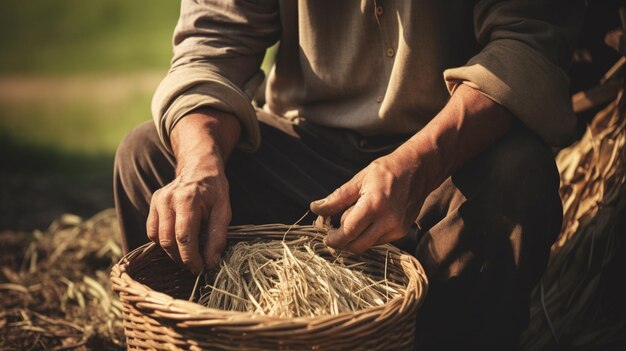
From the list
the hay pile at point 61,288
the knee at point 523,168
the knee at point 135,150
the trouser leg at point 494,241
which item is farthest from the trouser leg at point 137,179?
the knee at point 523,168

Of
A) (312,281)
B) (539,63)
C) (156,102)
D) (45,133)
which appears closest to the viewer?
(312,281)

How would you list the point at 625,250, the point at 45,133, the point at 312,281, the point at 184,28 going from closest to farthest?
the point at 312,281
the point at 184,28
the point at 625,250
the point at 45,133

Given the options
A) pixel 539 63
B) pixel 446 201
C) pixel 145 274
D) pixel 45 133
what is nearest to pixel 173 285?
pixel 145 274

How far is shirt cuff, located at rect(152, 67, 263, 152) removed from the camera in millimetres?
1936

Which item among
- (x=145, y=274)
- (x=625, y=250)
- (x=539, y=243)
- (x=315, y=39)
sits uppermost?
(x=315, y=39)

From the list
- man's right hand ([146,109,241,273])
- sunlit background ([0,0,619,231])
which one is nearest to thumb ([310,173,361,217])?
man's right hand ([146,109,241,273])

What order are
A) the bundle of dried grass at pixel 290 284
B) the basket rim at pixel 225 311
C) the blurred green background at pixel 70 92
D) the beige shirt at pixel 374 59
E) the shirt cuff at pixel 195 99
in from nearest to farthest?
1. the basket rim at pixel 225 311
2. the bundle of dried grass at pixel 290 284
3. the beige shirt at pixel 374 59
4. the shirt cuff at pixel 195 99
5. the blurred green background at pixel 70 92

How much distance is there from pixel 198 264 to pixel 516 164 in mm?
813

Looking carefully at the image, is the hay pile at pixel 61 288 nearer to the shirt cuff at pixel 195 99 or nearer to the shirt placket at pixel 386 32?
the shirt cuff at pixel 195 99

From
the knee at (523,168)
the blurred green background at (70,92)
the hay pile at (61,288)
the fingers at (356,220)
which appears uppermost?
the knee at (523,168)

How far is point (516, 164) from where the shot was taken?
5.49ft

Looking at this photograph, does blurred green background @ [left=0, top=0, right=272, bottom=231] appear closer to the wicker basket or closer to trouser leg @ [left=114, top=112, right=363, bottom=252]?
trouser leg @ [left=114, top=112, right=363, bottom=252]

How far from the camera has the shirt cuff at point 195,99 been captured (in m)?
1.94

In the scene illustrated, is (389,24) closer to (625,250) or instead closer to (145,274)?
(145,274)
